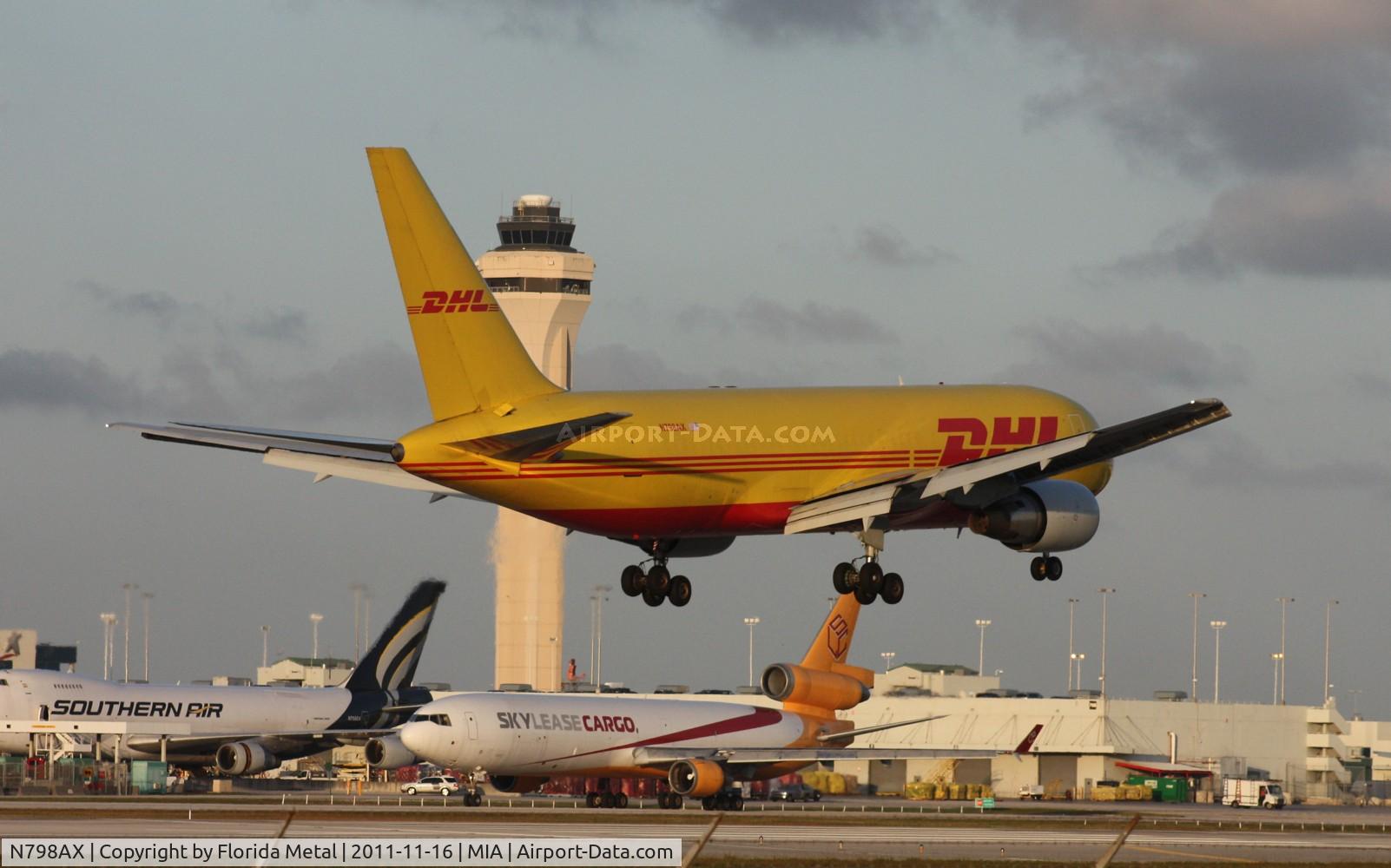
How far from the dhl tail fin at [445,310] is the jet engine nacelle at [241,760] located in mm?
70777

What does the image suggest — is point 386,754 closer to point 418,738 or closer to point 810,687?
point 418,738

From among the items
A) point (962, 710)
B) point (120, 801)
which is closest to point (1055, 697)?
point (962, 710)

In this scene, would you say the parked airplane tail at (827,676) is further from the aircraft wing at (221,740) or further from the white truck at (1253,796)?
the white truck at (1253,796)

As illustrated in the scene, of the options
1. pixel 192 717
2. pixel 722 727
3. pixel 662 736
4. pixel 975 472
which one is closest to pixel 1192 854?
pixel 975 472

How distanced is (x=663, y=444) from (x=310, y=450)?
9.21 meters

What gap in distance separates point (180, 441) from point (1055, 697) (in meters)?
130

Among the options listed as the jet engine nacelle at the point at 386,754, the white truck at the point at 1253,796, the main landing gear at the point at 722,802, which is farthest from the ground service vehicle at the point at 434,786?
the white truck at the point at 1253,796

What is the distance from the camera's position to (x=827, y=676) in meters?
116

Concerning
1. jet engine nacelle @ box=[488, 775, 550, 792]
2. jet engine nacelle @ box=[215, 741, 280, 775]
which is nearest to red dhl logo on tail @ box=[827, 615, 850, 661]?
jet engine nacelle @ box=[488, 775, 550, 792]

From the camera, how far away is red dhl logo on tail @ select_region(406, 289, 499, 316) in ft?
174

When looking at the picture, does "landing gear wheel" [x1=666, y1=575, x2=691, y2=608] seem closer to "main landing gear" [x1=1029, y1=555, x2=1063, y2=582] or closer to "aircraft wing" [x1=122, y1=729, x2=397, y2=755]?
"main landing gear" [x1=1029, y1=555, x2=1063, y2=582]

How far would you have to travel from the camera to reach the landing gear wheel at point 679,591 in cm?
5694

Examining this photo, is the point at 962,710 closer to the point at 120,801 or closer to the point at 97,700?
the point at 97,700

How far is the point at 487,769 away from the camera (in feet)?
333
